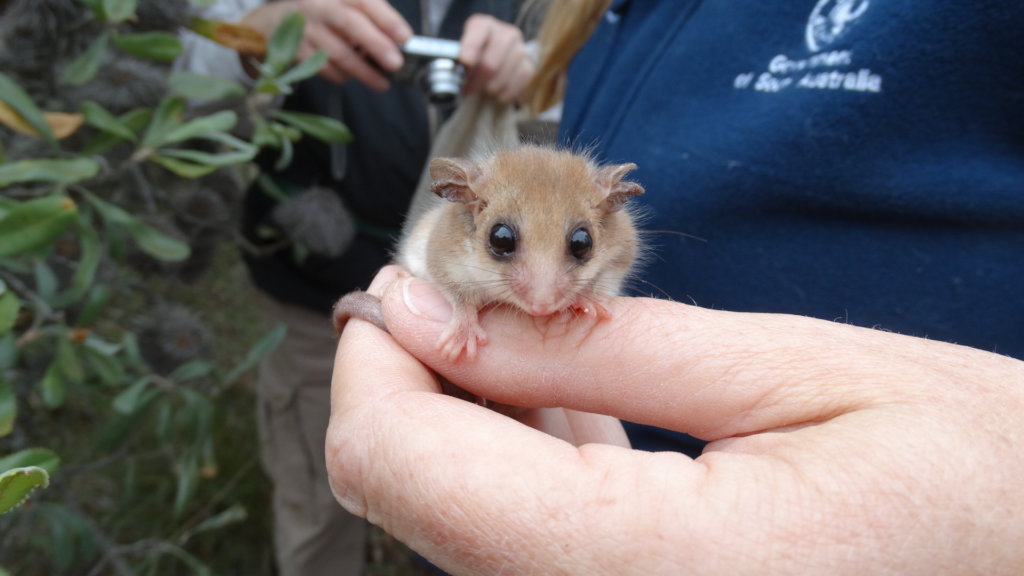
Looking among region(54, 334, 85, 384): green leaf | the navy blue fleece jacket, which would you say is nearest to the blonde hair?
the navy blue fleece jacket

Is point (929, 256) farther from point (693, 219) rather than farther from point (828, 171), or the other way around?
point (693, 219)

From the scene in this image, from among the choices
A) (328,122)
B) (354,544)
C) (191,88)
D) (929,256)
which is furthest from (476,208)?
(354,544)

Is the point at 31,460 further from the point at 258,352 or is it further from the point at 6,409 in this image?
the point at 258,352

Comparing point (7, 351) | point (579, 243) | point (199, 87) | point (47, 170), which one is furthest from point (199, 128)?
point (579, 243)

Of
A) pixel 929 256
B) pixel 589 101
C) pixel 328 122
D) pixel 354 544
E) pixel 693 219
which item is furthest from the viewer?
pixel 354 544

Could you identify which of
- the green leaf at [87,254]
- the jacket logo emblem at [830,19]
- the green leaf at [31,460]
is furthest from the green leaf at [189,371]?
the jacket logo emblem at [830,19]

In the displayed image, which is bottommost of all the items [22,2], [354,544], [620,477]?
[354,544]
